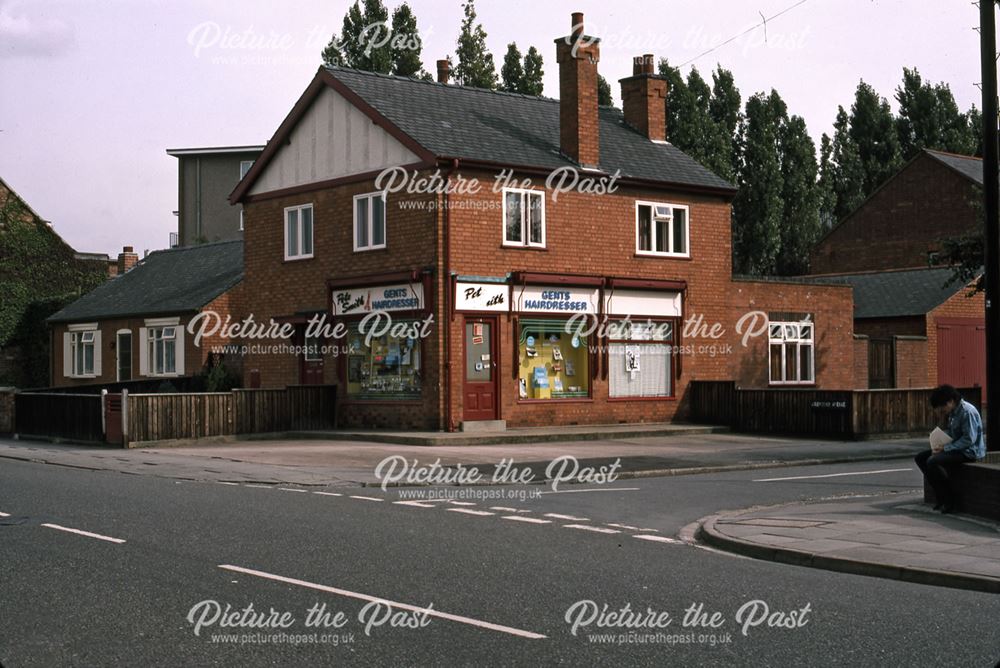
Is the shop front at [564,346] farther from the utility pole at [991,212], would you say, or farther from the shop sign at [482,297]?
the utility pole at [991,212]

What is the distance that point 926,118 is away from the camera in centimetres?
6925

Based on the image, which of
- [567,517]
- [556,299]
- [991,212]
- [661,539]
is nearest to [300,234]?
[556,299]

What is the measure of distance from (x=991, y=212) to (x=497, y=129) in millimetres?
16247

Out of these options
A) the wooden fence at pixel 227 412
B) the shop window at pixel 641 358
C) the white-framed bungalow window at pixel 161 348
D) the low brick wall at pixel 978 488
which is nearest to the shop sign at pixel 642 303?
the shop window at pixel 641 358

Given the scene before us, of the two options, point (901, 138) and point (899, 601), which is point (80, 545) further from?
point (901, 138)

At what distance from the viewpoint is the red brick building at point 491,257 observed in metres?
28.3

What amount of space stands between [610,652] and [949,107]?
68824mm

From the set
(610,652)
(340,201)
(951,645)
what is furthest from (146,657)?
(340,201)

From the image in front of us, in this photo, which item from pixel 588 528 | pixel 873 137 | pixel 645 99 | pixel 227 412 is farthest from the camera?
pixel 873 137

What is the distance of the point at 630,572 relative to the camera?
10156mm

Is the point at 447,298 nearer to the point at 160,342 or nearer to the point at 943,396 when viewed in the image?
the point at 943,396

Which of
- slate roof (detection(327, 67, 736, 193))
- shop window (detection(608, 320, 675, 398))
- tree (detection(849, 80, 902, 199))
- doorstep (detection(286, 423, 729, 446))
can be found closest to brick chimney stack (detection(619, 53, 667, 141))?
slate roof (detection(327, 67, 736, 193))

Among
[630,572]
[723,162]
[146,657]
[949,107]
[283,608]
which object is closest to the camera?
[146,657]

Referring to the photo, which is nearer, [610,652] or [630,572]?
[610,652]
